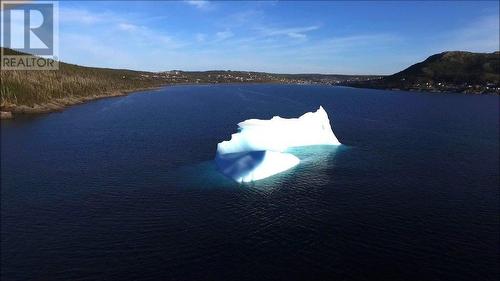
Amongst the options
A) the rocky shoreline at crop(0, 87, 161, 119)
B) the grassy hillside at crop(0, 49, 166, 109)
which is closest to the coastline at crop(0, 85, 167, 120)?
the rocky shoreline at crop(0, 87, 161, 119)

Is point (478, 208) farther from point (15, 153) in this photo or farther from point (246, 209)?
point (15, 153)

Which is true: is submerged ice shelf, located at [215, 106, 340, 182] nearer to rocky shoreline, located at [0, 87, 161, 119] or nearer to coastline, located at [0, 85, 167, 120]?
coastline, located at [0, 85, 167, 120]

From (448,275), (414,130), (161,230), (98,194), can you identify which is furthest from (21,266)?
(414,130)

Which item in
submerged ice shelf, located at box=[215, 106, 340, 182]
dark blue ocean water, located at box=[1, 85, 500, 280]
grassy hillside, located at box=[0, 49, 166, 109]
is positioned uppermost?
grassy hillside, located at box=[0, 49, 166, 109]

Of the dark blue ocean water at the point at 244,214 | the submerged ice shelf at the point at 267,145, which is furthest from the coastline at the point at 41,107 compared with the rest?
the submerged ice shelf at the point at 267,145

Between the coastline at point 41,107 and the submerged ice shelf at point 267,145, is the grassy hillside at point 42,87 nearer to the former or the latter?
the coastline at point 41,107

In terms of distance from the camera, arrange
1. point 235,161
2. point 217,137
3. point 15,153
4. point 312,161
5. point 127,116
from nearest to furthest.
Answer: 1. point 235,161
2. point 312,161
3. point 15,153
4. point 217,137
5. point 127,116

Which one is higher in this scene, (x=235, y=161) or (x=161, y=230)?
(x=235, y=161)
